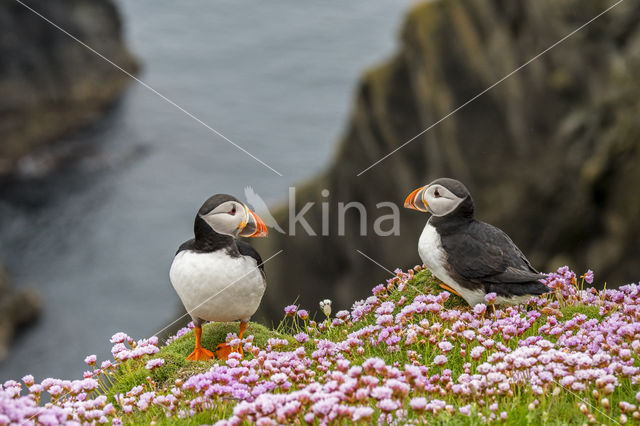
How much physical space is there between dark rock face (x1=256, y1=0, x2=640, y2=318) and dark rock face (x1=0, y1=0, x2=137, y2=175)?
125 ft

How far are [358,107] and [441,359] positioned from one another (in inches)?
775

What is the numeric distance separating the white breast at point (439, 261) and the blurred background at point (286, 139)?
9741mm

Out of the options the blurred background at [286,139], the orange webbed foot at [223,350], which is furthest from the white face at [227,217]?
the blurred background at [286,139]

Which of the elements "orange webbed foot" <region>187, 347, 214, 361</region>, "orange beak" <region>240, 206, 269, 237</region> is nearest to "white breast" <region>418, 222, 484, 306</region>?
"orange beak" <region>240, 206, 269, 237</region>

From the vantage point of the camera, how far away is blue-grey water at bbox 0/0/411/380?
137 ft

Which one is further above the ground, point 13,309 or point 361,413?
point 361,413

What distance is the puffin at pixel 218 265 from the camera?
589 cm

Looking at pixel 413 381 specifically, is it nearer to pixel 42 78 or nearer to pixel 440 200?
pixel 440 200

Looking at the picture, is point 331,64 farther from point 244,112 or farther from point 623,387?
point 623,387

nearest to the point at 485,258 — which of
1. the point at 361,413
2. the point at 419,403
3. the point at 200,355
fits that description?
the point at 200,355

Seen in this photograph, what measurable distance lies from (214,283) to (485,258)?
248cm

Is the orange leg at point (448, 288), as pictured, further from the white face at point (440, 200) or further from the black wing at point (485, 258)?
the white face at point (440, 200)

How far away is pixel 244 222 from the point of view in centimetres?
593

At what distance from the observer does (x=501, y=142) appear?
21.2 metres
